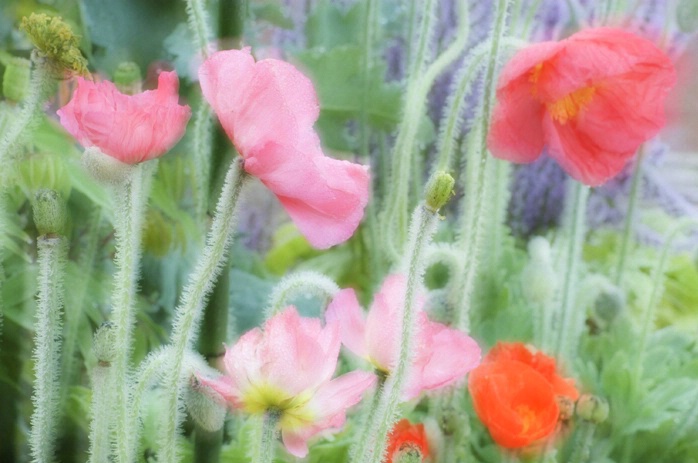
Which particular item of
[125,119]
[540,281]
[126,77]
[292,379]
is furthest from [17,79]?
[540,281]

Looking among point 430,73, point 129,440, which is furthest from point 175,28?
point 129,440

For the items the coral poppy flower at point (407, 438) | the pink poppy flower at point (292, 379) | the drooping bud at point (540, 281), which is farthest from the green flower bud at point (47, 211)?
the drooping bud at point (540, 281)

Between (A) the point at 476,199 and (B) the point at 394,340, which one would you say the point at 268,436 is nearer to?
(B) the point at 394,340

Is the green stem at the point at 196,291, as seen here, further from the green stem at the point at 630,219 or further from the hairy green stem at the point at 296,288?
the green stem at the point at 630,219

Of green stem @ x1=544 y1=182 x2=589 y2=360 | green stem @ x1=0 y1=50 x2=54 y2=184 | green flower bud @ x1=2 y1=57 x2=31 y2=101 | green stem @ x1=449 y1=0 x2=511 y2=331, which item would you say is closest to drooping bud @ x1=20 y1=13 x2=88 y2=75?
green stem @ x1=0 y1=50 x2=54 y2=184

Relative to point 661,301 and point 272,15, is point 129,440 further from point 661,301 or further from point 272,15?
point 661,301

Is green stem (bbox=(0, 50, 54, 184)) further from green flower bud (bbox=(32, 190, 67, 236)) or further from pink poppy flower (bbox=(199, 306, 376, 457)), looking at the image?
pink poppy flower (bbox=(199, 306, 376, 457))
